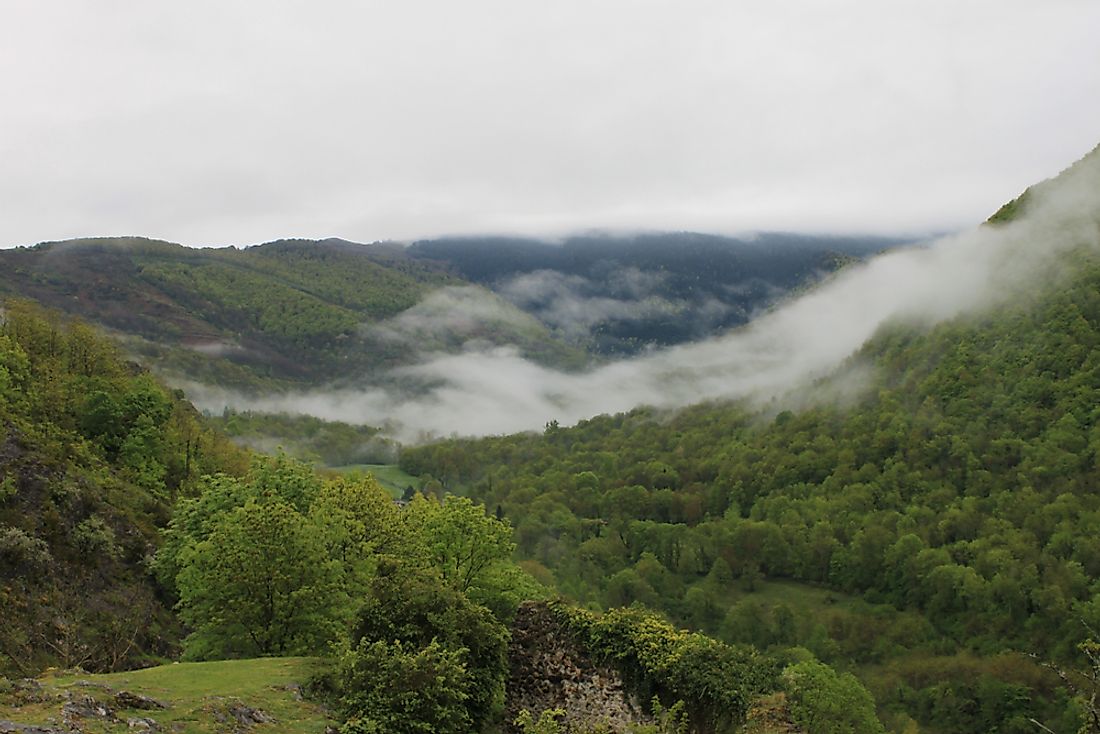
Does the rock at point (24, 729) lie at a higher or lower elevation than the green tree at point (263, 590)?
higher

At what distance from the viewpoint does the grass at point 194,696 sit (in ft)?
59.4

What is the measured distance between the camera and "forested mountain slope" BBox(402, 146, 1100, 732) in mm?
95750

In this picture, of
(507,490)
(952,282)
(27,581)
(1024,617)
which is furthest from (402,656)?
(952,282)

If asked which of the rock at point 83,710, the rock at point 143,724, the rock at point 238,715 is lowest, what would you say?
the rock at point 238,715

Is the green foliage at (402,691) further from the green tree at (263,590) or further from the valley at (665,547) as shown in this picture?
the green tree at (263,590)

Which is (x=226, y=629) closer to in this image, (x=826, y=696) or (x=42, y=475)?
(x=42, y=475)

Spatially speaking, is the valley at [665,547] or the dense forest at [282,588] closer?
the dense forest at [282,588]

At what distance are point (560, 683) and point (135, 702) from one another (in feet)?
48.6

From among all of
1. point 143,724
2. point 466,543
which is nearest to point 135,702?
point 143,724

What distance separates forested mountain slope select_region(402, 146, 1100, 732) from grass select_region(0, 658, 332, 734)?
72938 mm

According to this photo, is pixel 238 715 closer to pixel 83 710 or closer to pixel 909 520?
pixel 83 710

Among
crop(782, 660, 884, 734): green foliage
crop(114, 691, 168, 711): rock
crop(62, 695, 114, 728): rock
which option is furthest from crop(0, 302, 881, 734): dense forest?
crop(114, 691, 168, 711): rock

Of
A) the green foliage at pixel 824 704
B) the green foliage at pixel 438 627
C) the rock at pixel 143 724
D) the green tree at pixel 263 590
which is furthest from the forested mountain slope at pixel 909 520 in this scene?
the rock at pixel 143 724

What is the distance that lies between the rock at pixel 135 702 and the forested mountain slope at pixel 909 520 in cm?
7741
